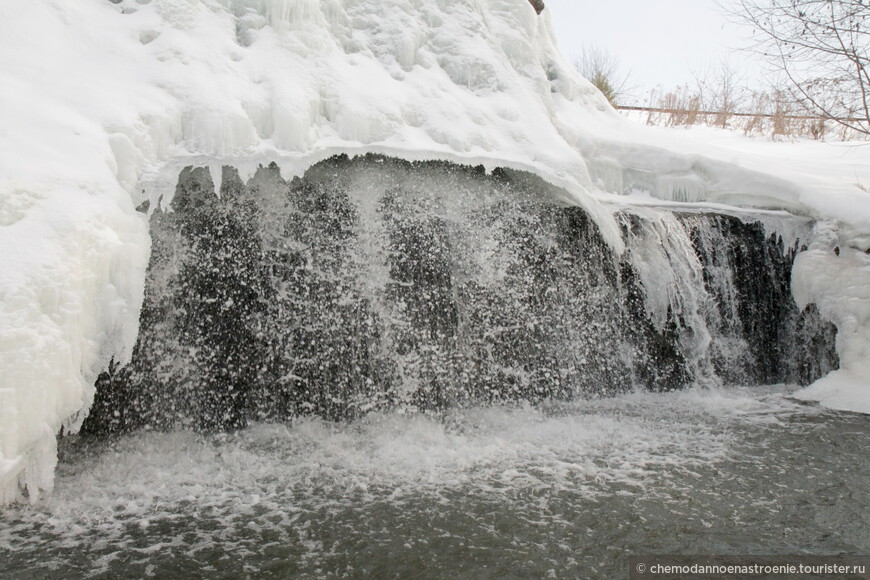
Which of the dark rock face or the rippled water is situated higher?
the dark rock face

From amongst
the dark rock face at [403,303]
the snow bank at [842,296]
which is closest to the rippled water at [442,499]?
the dark rock face at [403,303]

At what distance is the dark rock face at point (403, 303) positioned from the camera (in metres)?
4.70

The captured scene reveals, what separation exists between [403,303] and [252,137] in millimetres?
1716

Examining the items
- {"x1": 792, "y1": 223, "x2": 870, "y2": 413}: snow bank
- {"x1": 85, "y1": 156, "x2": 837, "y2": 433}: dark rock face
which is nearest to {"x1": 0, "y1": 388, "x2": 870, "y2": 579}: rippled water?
{"x1": 85, "y1": 156, "x2": 837, "y2": 433}: dark rock face

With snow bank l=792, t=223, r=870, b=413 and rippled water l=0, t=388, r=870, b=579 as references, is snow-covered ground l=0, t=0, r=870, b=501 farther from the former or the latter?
rippled water l=0, t=388, r=870, b=579

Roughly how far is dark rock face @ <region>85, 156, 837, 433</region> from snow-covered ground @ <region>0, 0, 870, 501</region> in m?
0.33

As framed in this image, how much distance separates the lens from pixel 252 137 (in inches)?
176

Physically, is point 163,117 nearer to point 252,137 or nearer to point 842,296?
point 252,137

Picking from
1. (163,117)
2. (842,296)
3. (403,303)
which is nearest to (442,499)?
(403,303)

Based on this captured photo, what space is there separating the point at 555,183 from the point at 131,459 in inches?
143

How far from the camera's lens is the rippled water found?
110 inches

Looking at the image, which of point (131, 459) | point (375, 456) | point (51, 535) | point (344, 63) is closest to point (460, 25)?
point (344, 63)

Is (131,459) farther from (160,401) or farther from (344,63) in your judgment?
(344,63)

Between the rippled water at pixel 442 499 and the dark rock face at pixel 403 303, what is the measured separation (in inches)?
17.9
